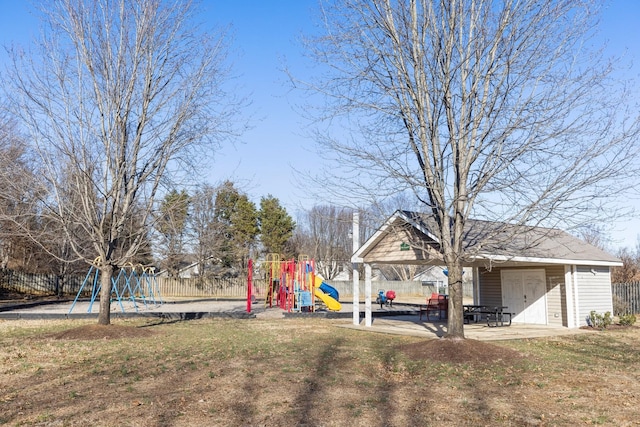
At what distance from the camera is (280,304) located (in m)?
26.0

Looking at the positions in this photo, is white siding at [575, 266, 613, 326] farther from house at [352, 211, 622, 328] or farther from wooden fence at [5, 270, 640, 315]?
wooden fence at [5, 270, 640, 315]

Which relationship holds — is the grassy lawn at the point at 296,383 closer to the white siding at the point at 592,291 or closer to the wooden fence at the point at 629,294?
the white siding at the point at 592,291

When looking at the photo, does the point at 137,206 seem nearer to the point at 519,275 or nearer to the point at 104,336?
the point at 104,336

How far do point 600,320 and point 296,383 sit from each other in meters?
13.3

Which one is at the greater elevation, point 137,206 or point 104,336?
point 137,206

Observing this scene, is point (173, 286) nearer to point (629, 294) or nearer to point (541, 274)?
point (541, 274)

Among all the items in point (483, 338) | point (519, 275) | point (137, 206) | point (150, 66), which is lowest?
point (483, 338)

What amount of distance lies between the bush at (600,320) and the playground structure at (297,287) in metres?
10.9

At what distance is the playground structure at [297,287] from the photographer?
2315cm

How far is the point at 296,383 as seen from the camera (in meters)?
7.82

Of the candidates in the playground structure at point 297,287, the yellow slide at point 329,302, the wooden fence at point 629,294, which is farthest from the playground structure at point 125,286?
the wooden fence at point 629,294

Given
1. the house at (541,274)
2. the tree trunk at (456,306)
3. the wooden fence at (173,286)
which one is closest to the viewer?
→ the tree trunk at (456,306)

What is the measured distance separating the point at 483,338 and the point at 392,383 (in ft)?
23.0

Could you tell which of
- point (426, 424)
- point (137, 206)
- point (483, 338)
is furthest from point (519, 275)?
point (426, 424)
